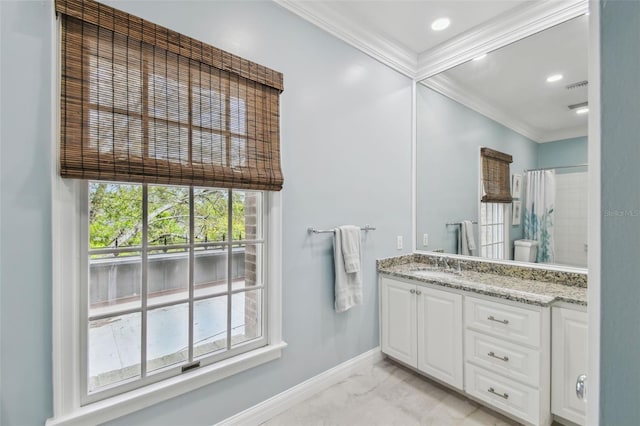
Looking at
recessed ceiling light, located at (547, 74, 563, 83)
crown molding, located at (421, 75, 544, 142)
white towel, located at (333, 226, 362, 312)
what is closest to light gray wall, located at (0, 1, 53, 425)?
white towel, located at (333, 226, 362, 312)

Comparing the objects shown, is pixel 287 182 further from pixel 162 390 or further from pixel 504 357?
pixel 504 357

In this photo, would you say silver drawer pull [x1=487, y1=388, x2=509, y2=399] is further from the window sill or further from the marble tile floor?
the window sill

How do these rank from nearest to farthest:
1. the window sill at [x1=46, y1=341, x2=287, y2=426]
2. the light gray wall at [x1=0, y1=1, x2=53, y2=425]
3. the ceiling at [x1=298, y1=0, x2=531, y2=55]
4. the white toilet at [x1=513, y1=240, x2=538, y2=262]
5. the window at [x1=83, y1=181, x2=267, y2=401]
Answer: the light gray wall at [x1=0, y1=1, x2=53, y2=425] < the window sill at [x1=46, y1=341, x2=287, y2=426] < the window at [x1=83, y1=181, x2=267, y2=401] < the ceiling at [x1=298, y1=0, x2=531, y2=55] < the white toilet at [x1=513, y1=240, x2=538, y2=262]

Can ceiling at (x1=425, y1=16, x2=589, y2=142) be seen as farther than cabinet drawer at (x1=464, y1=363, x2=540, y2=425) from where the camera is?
Yes

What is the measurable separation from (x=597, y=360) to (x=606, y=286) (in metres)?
0.12

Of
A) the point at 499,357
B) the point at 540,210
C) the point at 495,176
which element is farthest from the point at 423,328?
the point at 495,176

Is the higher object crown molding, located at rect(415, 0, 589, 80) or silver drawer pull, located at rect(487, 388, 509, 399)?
crown molding, located at rect(415, 0, 589, 80)

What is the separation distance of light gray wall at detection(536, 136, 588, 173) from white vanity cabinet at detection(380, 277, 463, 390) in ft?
4.05

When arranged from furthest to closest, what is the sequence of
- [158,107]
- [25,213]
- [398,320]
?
1. [398,320]
2. [158,107]
3. [25,213]

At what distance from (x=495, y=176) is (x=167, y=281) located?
2.63 metres

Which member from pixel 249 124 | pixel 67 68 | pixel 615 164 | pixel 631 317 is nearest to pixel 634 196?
pixel 615 164

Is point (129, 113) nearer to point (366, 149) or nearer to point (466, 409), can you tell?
point (366, 149)

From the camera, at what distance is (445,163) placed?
285 centimetres

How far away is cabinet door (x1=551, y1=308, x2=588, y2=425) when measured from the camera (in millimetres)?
1615
